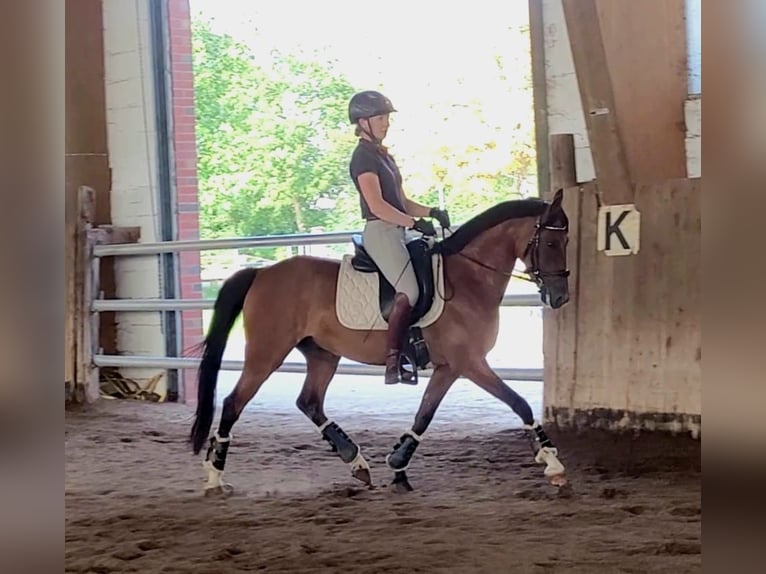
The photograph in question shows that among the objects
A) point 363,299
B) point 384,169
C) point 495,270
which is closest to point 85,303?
point 363,299

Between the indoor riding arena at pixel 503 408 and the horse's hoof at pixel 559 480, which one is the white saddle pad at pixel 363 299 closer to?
the indoor riding arena at pixel 503 408

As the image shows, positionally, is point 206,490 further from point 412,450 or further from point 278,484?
point 412,450

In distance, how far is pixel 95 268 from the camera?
6.14 feet

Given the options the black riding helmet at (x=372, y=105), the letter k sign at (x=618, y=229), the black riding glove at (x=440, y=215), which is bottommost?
the letter k sign at (x=618, y=229)

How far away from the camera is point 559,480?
1380 millimetres

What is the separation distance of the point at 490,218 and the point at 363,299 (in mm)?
290

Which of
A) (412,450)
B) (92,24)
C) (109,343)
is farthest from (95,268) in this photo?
(412,450)

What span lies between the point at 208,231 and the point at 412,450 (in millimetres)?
618

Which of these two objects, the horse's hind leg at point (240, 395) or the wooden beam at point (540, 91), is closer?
the wooden beam at point (540, 91)

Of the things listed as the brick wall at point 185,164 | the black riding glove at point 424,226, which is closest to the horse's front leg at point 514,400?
the black riding glove at point 424,226

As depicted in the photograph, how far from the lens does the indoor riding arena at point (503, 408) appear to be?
131 cm

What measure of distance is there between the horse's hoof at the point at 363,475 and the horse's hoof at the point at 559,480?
33cm

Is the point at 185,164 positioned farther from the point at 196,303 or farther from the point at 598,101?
the point at 598,101
